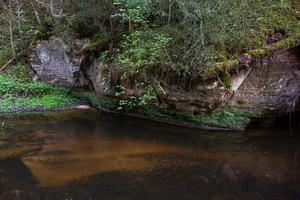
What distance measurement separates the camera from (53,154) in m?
8.22

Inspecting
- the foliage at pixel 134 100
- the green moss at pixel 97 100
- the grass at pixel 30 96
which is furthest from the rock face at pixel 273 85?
the grass at pixel 30 96

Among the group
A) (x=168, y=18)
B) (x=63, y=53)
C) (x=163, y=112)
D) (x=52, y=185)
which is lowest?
(x=52, y=185)

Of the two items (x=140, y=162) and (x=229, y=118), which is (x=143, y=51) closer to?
(x=229, y=118)

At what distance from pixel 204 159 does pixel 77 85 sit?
560 centimetres

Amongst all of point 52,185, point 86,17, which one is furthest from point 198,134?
point 86,17

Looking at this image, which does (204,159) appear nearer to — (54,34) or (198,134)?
(198,134)

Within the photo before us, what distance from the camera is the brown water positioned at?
666cm

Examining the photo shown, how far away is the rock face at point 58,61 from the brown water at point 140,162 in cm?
232

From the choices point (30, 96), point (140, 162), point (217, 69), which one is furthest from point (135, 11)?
point (30, 96)

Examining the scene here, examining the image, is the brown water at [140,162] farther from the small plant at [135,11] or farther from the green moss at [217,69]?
the small plant at [135,11]

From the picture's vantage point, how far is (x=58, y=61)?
495 inches

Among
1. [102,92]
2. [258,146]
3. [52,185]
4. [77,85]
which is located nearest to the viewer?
[52,185]

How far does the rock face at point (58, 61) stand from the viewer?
12.2 m

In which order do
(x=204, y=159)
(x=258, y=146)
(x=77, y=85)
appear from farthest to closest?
(x=77, y=85), (x=258, y=146), (x=204, y=159)
